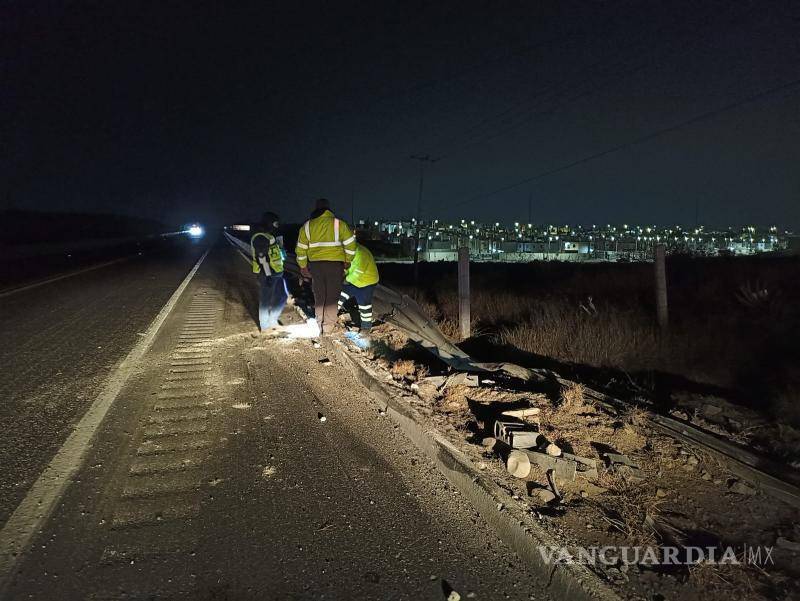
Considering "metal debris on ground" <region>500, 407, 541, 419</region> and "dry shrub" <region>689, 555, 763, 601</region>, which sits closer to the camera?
"dry shrub" <region>689, 555, 763, 601</region>

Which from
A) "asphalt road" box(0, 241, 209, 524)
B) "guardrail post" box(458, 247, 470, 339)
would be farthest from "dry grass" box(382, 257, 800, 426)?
"asphalt road" box(0, 241, 209, 524)

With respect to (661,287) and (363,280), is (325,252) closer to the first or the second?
(363,280)

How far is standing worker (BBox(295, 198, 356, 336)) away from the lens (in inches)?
289

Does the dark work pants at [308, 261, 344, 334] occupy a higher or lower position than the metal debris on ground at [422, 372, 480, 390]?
higher

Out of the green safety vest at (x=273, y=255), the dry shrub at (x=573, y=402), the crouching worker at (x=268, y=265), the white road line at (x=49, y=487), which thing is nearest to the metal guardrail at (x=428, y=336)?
the dry shrub at (x=573, y=402)

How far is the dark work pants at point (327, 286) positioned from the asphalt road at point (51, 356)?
294cm

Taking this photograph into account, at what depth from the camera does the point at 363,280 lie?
319 inches

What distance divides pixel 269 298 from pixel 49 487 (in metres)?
5.17

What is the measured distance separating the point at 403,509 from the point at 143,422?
9.23ft

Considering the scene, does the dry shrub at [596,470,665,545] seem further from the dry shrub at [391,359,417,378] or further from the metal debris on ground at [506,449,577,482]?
the dry shrub at [391,359,417,378]

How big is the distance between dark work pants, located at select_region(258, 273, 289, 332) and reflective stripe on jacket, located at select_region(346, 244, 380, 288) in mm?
1360

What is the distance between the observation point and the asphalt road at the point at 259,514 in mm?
2682

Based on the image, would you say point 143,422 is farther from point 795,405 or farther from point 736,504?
point 795,405

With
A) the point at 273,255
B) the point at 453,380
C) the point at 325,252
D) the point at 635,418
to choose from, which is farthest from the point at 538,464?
the point at 273,255
